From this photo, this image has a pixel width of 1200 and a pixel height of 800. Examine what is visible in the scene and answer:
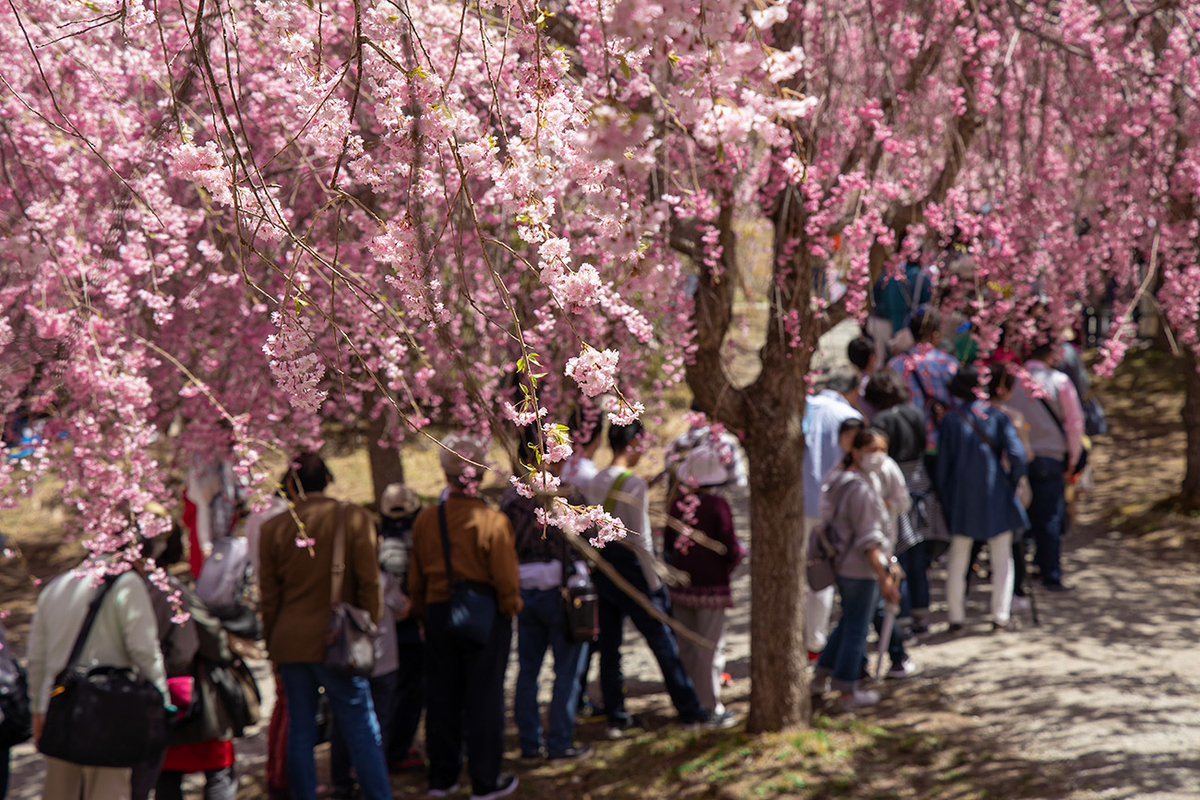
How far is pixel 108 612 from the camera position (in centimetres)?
416

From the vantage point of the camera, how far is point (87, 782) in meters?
4.23

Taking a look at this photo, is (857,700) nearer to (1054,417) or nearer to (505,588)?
(505,588)

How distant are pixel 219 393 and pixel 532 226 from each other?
181 inches

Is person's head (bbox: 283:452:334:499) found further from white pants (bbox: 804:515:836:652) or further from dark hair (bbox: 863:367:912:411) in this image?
dark hair (bbox: 863:367:912:411)

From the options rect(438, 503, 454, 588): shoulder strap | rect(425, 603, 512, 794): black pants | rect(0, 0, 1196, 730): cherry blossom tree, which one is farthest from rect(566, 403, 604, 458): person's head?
rect(425, 603, 512, 794): black pants

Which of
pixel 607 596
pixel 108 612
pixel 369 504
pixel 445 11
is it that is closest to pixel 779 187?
pixel 445 11

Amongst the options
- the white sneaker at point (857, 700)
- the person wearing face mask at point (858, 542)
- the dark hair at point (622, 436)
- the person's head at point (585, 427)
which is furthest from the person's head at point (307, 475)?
the white sneaker at point (857, 700)

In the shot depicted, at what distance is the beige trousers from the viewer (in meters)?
4.20

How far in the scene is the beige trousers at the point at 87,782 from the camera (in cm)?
420

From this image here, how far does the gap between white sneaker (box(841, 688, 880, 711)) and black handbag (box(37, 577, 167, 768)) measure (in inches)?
136

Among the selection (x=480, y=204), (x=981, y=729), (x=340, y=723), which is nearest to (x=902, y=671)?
(x=981, y=729)

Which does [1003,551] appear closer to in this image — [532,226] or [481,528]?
[481,528]

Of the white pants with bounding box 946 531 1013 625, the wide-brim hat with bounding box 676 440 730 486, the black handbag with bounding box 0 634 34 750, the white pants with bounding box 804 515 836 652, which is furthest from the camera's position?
the white pants with bounding box 946 531 1013 625

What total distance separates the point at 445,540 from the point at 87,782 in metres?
1.75
